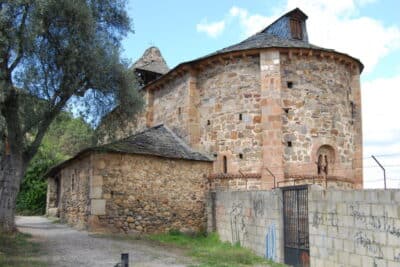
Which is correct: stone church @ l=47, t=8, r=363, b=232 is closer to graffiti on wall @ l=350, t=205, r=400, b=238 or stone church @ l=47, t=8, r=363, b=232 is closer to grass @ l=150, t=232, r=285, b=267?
grass @ l=150, t=232, r=285, b=267

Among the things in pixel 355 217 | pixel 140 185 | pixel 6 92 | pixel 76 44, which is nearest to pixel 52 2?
pixel 76 44

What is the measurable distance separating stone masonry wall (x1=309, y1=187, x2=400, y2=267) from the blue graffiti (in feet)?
5.06

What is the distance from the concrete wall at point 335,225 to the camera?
7984mm

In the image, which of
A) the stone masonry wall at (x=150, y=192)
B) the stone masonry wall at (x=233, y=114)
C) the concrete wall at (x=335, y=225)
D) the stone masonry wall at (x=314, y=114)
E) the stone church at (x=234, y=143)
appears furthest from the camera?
the stone masonry wall at (x=233, y=114)

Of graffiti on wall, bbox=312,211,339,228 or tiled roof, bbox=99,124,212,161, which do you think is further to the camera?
tiled roof, bbox=99,124,212,161

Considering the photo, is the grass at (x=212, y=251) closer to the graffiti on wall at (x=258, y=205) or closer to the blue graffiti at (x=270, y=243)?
the blue graffiti at (x=270, y=243)

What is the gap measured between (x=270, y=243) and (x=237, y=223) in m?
2.25

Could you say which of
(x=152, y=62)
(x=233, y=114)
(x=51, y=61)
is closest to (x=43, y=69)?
(x=51, y=61)

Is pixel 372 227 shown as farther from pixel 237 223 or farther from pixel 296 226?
pixel 237 223

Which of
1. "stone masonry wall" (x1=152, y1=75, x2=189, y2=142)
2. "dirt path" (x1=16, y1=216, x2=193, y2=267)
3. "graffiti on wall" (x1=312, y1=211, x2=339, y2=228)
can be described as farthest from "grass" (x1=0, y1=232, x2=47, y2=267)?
"stone masonry wall" (x1=152, y1=75, x2=189, y2=142)

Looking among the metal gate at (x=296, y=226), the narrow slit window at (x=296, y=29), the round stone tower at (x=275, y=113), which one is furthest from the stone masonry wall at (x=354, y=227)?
the narrow slit window at (x=296, y=29)

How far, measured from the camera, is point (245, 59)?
17.9 metres

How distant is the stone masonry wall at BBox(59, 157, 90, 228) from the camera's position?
52.0 feet

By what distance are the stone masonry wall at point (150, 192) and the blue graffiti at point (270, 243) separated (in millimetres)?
5218
